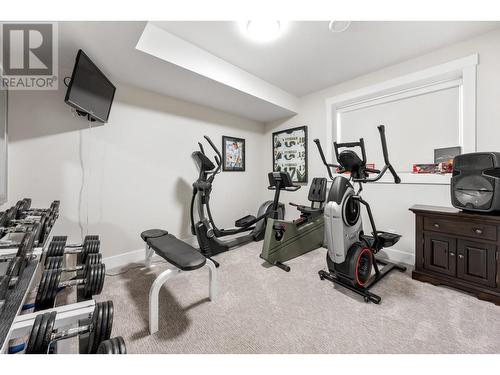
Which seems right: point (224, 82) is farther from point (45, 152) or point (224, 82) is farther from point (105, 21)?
point (45, 152)

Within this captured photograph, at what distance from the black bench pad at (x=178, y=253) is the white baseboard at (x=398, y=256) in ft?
8.22

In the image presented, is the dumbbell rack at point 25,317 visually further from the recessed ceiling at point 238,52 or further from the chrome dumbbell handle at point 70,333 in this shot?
the recessed ceiling at point 238,52

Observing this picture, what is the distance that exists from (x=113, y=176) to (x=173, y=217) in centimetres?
95

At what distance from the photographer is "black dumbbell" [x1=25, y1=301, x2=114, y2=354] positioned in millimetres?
630

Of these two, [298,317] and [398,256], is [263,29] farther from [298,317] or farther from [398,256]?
[398,256]

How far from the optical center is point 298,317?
1581 millimetres

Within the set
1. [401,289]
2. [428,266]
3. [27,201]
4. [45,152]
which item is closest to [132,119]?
[45,152]

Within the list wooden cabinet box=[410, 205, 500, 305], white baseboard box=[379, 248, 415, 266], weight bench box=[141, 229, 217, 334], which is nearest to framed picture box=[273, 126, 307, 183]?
white baseboard box=[379, 248, 415, 266]

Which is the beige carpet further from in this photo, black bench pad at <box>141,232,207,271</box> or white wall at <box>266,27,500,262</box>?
white wall at <box>266,27,500,262</box>

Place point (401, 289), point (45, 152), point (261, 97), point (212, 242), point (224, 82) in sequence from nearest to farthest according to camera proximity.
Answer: point (401, 289)
point (45, 152)
point (224, 82)
point (212, 242)
point (261, 97)

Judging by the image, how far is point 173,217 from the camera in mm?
3014

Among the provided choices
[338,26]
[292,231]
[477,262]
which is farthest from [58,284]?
[477,262]

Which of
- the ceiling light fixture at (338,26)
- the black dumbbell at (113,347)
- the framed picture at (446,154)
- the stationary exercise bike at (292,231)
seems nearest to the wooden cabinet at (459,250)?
the framed picture at (446,154)

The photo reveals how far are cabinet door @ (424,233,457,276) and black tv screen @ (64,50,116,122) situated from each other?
3.67m
